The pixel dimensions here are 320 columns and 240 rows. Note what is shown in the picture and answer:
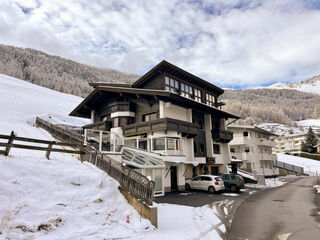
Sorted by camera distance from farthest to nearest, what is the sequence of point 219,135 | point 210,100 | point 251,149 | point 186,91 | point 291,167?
point 291,167 → point 251,149 → point 210,100 → point 219,135 → point 186,91

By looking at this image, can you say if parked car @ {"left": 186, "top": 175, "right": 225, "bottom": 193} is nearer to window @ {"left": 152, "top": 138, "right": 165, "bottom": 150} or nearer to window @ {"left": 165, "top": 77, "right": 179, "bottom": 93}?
window @ {"left": 152, "top": 138, "right": 165, "bottom": 150}

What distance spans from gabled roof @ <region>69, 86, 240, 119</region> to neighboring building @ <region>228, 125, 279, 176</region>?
13.9 metres

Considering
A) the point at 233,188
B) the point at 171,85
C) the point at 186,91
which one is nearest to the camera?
the point at 233,188

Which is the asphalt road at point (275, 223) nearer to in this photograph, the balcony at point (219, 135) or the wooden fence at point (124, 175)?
the wooden fence at point (124, 175)

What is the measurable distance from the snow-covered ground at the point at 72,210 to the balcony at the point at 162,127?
11292 mm

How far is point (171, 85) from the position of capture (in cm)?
2692

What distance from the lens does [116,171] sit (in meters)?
10.9

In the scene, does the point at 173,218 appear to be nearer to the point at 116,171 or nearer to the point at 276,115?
the point at 116,171

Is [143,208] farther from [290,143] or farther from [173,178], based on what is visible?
[290,143]

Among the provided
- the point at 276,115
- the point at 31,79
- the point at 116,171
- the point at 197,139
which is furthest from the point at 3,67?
the point at 276,115

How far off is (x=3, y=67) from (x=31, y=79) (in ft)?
54.9

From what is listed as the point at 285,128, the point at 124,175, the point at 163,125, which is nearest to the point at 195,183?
the point at 163,125

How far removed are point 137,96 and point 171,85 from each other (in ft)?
14.8

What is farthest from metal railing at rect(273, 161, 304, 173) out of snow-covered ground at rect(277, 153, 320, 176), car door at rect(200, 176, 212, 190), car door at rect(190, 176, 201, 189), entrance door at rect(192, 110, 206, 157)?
car door at rect(200, 176, 212, 190)
